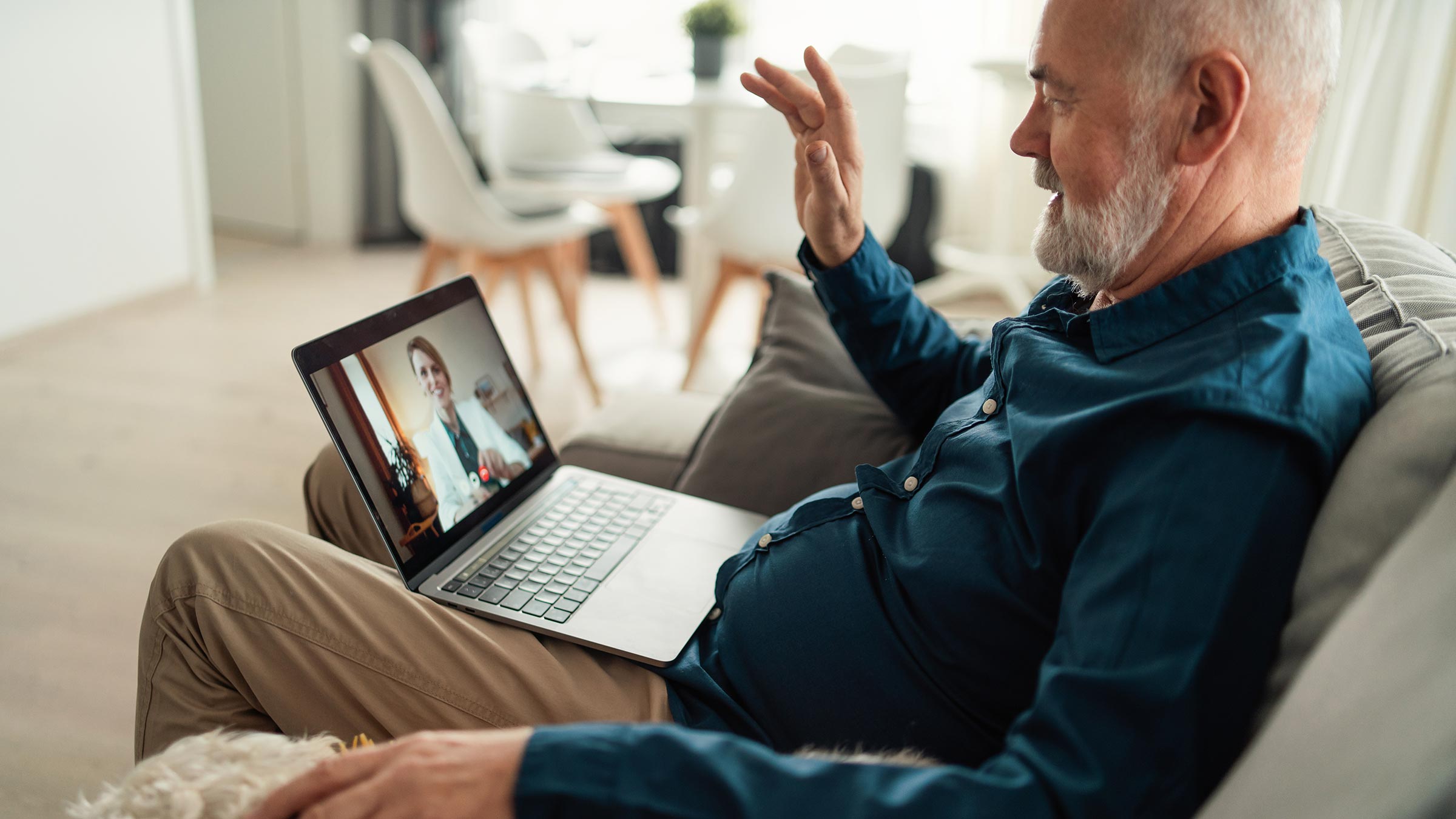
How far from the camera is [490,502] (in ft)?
3.60

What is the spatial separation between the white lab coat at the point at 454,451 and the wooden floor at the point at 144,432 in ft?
2.43

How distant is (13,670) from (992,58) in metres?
2.95

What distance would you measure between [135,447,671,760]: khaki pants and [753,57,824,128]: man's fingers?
67 cm

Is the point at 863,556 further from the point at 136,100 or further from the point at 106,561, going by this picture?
the point at 136,100

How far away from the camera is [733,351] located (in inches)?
134

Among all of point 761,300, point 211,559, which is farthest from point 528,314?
point 211,559

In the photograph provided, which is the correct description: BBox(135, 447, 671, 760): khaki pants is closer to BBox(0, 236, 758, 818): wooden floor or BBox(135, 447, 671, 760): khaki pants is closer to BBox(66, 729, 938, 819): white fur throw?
BBox(66, 729, 938, 819): white fur throw

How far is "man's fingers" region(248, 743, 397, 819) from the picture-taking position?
65 cm

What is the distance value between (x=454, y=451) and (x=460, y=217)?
6.31ft

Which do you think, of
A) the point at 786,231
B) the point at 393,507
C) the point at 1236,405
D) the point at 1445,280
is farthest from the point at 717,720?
the point at 786,231

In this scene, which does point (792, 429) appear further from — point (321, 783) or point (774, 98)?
point (321, 783)

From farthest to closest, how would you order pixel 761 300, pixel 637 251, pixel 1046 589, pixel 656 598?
pixel 637 251 < pixel 761 300 < pixel 656 598 < pixel 1046 589

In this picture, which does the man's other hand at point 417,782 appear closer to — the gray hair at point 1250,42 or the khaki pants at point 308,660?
the khaki pants at point 308,660

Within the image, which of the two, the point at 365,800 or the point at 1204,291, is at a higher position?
the point at 1204,291
